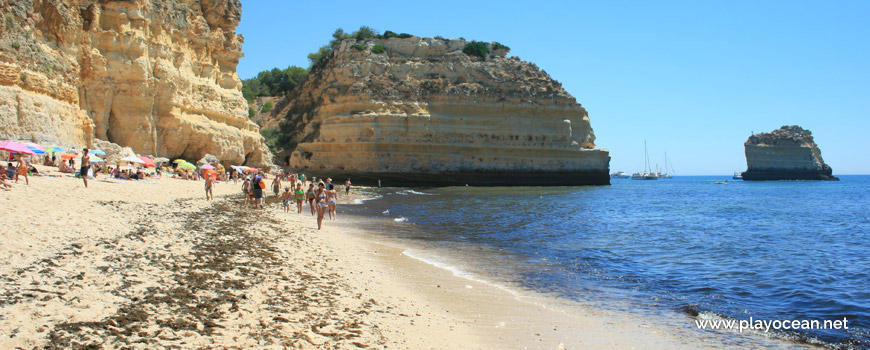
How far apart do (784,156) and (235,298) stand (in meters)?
111

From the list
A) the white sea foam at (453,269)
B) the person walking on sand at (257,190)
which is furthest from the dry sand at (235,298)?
the person walking on sand at (257,190)

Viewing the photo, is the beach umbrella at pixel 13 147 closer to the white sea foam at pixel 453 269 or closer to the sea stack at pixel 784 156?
the white sea foam at pixel 453 269

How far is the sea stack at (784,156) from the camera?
9462cm

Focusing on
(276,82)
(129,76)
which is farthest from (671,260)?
(276,82)

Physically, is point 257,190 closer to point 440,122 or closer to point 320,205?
point 320,205

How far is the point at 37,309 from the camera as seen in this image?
4.36 meters

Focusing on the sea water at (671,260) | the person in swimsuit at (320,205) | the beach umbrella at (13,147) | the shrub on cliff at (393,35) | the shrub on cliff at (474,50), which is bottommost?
the sea water at (671,260)

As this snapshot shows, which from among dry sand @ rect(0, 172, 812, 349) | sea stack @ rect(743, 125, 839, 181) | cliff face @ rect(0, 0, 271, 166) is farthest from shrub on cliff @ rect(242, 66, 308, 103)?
sea stack @ rect(743, 125, 839, 181)

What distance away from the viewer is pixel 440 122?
46375 millimetres

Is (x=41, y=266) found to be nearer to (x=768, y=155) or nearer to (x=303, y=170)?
(x=303, y=170)

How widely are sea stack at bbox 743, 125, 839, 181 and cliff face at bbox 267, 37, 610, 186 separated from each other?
59.2 meters

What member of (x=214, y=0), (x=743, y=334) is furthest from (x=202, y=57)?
(x=743, y=334)

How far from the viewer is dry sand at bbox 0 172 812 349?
4.44m

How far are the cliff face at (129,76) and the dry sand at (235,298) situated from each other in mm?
12649
